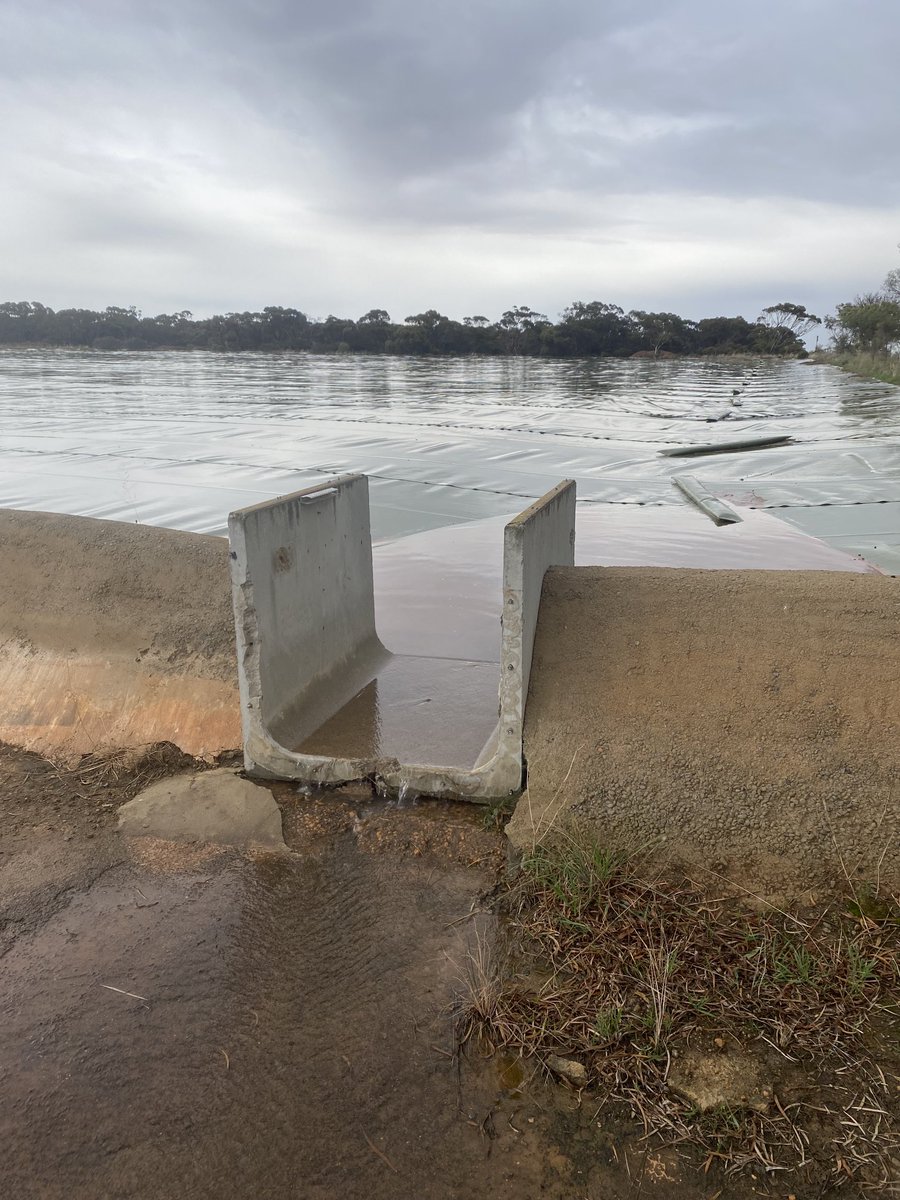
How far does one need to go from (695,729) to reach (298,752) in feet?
6.32

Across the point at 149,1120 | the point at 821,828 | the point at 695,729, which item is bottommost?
the point at 149,1120

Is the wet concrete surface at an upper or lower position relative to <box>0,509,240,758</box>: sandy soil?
lower

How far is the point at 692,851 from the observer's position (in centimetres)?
342

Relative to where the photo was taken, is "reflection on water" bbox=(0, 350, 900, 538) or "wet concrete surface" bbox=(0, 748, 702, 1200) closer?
"wet concrete surface" bbox=(0, 748, 702, 1200)

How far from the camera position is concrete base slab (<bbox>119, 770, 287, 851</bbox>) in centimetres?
384

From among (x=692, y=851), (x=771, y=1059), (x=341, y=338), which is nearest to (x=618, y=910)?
(x=692, y=851)

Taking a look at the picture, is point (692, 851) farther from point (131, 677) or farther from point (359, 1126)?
point (131, 677)

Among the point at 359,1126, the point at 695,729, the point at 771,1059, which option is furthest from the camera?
the point at 695,729

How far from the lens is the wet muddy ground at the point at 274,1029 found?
89.4 inches

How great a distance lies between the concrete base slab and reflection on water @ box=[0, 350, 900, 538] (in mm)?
6199

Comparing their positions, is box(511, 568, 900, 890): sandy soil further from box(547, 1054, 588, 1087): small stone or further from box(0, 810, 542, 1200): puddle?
box(547, 1054, 588, 1087): small stone

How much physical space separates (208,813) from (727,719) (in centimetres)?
238

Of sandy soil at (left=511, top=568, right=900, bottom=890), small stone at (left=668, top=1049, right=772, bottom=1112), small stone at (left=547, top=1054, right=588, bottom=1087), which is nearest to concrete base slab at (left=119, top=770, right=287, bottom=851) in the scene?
sandy soil at (left=511, top=568, right=900, bottom=890)

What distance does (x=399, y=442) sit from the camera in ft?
58.2
